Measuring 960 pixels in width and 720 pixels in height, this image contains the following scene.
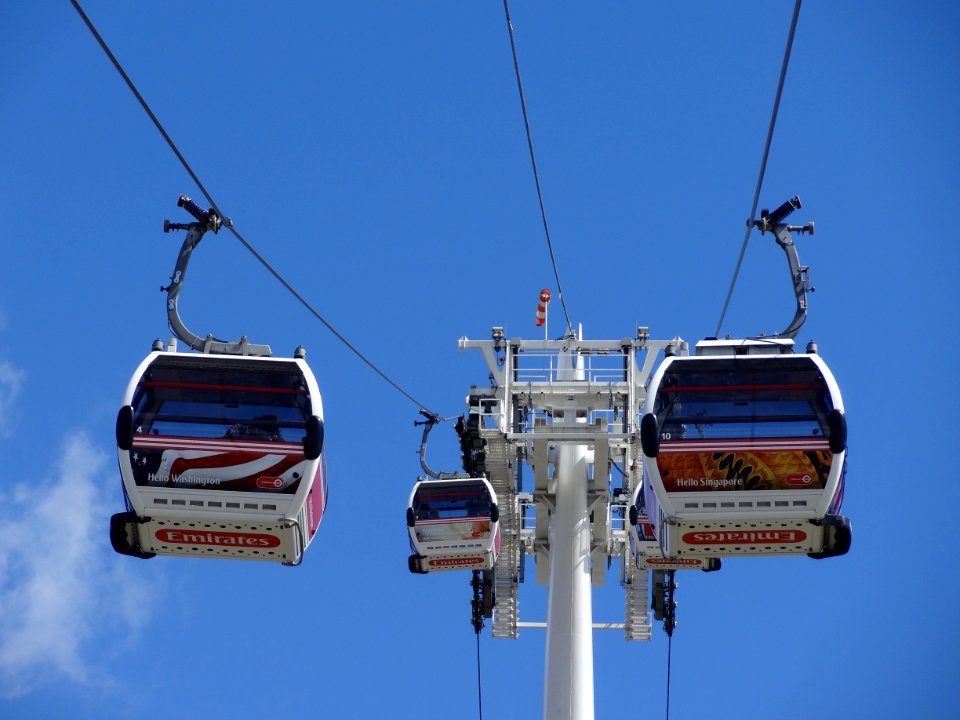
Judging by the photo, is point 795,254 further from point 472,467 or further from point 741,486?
point 472,467

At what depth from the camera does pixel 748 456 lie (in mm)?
12445

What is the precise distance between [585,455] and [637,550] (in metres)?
2.99

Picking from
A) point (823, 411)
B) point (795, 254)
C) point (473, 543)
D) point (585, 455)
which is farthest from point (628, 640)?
point (823, 411)

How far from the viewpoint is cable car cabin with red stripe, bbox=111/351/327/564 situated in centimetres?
1205

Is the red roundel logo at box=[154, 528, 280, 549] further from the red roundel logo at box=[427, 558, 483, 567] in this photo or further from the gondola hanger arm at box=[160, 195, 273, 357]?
the red roundel logo at box=[427, 558, 483, 567]

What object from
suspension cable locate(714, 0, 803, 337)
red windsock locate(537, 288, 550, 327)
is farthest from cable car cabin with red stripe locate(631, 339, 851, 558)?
red windsock locate(537, 288, 550, 327)

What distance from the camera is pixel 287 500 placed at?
1211cm

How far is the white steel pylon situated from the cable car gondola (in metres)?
7.70

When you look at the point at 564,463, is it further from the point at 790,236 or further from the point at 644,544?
the point at 790,236

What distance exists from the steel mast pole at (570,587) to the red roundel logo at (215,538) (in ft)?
25.5

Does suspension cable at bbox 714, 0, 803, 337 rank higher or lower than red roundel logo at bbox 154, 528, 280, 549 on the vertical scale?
higher

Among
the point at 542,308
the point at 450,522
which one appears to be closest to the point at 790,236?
the point at 450,522

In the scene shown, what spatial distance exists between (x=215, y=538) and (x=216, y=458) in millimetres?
719

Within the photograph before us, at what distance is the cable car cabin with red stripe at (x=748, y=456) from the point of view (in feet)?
40.7
